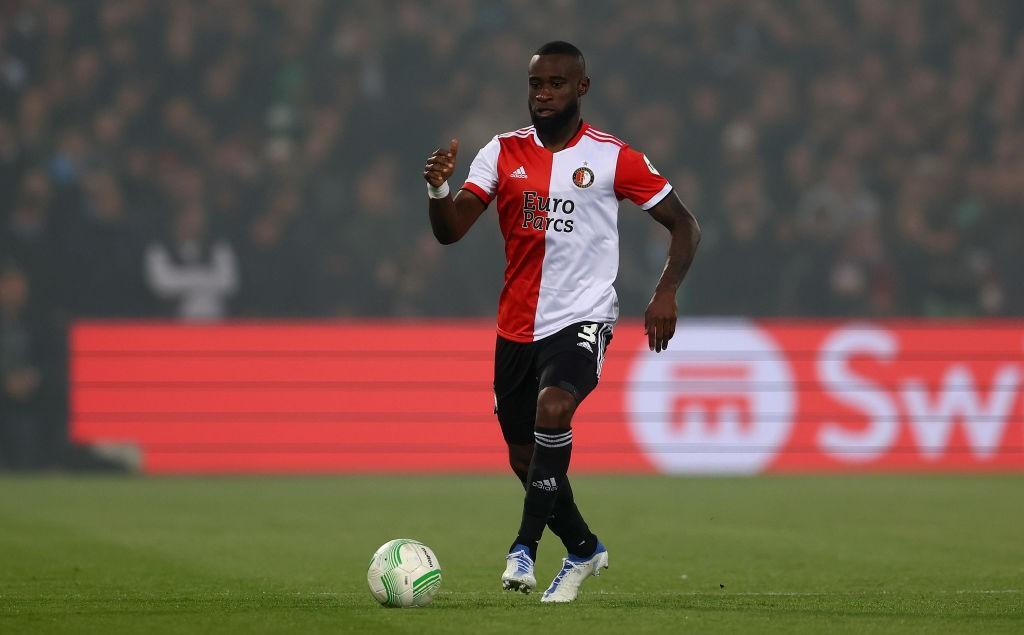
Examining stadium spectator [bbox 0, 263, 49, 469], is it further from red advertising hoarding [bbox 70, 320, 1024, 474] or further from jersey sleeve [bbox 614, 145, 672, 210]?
jersey sleeve [bbox 614, 145, 672, 210]

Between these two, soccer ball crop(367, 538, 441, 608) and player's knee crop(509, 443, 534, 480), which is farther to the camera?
player's knee crop(509, 443, 534, 480)

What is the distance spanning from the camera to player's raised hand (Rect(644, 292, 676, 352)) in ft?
19.9

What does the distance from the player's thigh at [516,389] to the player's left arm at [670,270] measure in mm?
498

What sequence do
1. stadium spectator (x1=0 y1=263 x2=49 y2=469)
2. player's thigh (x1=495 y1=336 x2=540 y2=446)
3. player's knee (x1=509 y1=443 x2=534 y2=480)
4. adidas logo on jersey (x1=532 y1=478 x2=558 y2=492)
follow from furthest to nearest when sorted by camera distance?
stadium spectator (x1=0 y1=263 x2=49 y2=469) < player's knee (x1=509 y1=443 x2=534 y2=480) < player's thigh (x1=495 y1=336 x2=540 y2=446) < adidas logo on jersey (x1=532 y1=478 x2=558 y2=492)

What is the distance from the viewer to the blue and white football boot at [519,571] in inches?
240

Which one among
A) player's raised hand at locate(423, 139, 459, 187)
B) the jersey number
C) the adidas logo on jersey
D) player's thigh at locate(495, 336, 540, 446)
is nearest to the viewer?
player's raised hand at locate(423, 139, 459, 187)

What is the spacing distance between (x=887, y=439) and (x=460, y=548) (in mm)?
6834

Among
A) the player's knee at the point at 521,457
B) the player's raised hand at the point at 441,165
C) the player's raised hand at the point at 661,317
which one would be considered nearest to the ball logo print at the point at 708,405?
the player's knee at the point at 521,457

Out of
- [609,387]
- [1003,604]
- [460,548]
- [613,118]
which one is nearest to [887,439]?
[609,387]

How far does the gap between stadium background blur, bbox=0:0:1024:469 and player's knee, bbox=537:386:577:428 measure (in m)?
8.48

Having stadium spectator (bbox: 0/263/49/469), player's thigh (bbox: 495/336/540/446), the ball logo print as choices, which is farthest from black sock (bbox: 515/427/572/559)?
stadium spectator (bbox: 0/263/49/469)

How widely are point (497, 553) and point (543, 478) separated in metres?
2.42

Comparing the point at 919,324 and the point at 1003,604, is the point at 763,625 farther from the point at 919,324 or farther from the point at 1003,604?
the point at 919,324

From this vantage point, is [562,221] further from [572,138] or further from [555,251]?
[572,138]
